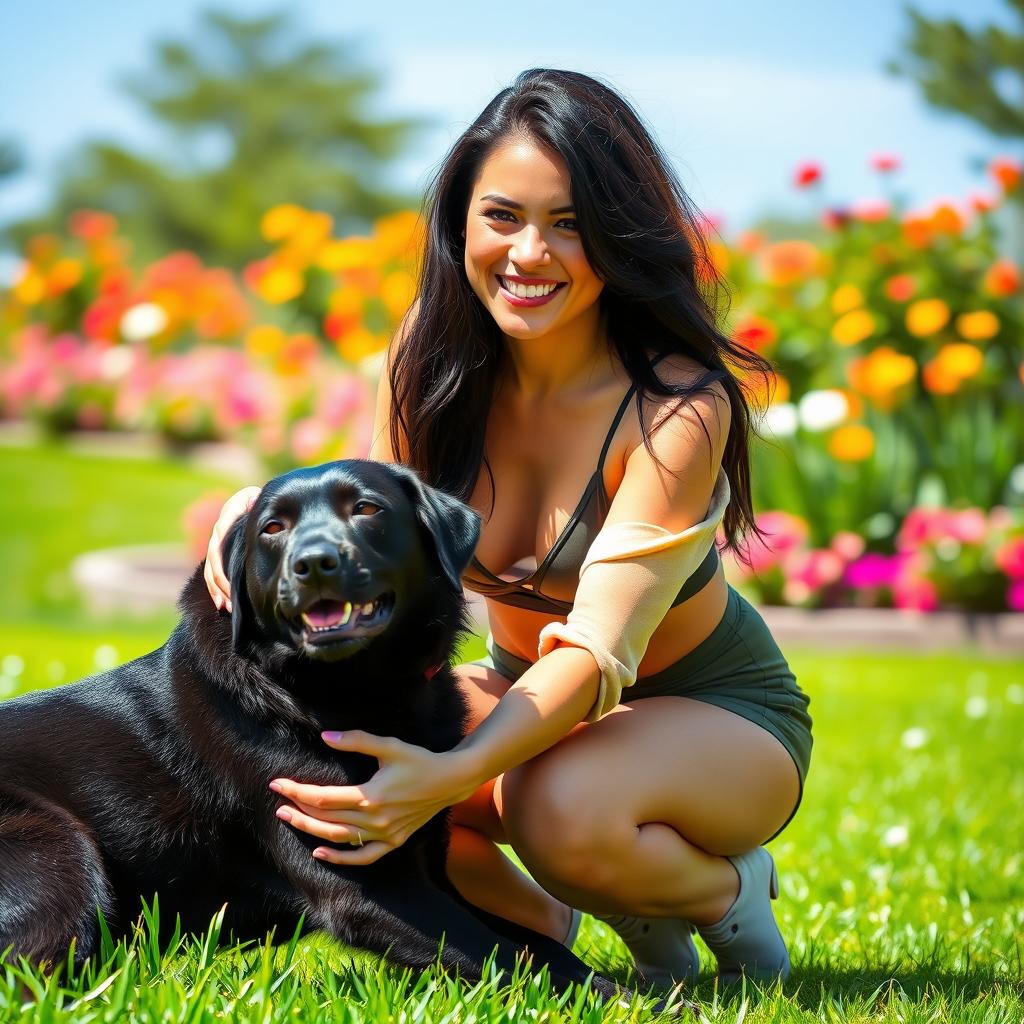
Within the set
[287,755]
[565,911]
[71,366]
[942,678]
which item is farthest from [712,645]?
[71,366]

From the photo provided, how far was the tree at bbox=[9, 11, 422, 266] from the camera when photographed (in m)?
34.1

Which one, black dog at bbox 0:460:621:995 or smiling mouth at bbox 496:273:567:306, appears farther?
smiling mouth at bbox 496:273:567:306

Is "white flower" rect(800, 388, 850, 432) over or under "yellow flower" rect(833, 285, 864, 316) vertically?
under

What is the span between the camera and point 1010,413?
23.1 ft

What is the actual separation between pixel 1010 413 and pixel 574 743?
527 cm

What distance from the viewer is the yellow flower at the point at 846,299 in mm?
7230

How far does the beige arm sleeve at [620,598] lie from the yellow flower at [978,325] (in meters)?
5.00

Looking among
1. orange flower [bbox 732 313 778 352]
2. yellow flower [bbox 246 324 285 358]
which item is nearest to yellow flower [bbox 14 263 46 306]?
yellow flower [bbox 246 324 285 358]

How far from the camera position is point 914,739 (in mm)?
4637

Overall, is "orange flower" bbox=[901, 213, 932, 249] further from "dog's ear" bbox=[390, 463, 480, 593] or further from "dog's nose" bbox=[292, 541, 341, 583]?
"dog's nose" bbox=[292, 541, 341, 583]

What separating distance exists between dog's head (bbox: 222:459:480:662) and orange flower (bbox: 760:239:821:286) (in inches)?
219

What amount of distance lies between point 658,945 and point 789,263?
553 centimetres

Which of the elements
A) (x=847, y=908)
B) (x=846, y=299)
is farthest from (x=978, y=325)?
(x=847, y=908)

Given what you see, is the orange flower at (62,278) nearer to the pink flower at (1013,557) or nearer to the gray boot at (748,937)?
the pink flower at (1013,557)
